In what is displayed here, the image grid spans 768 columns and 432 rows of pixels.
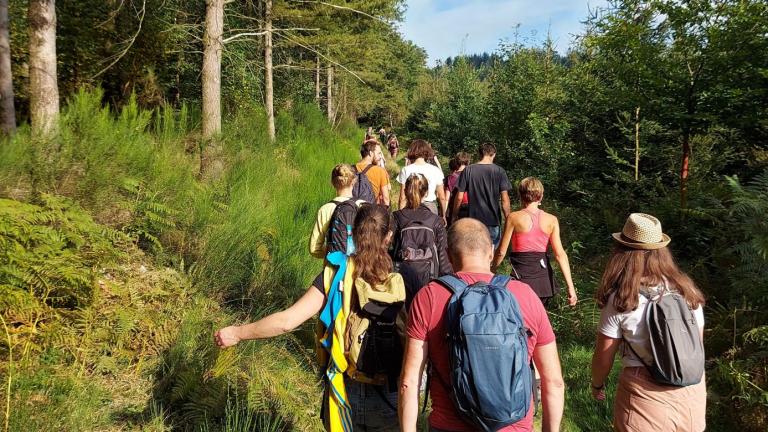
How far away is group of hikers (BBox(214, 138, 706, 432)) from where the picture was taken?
5.62ft

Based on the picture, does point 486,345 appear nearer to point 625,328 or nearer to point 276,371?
point 625,328

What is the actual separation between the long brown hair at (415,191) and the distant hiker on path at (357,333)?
63.1 inches

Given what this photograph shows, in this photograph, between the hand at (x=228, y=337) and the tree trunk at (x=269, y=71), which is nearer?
the hand at (x=228, y=337)

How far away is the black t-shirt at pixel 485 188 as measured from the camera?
5.48 m

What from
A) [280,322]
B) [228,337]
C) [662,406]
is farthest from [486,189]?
[228,337]

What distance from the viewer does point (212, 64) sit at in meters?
6.55

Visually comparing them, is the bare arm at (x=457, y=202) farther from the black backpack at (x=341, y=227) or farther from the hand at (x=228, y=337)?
the hand at (x=228, y=337)

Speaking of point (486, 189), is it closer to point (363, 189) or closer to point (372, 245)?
point (363, 189)

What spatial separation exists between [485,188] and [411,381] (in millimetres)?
3897

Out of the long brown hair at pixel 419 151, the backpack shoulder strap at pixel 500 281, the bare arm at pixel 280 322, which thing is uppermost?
the long brown hair at pixel 419 151

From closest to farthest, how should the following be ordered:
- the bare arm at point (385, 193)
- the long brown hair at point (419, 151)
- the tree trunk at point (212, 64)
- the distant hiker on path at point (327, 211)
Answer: the distant hiker on path at point (327, 211) < the long brown hair at point (419, 151) < the bare arm at point (385, 193) < the tree trunk at point (212, 64)

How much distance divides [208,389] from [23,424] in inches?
42.5

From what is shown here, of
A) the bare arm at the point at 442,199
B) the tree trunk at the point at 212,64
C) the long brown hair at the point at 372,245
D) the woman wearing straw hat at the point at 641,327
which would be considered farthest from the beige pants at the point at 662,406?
the tree trunk at the point at 212,64

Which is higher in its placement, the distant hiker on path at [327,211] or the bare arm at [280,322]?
the distant hiker on path at [327,211]
